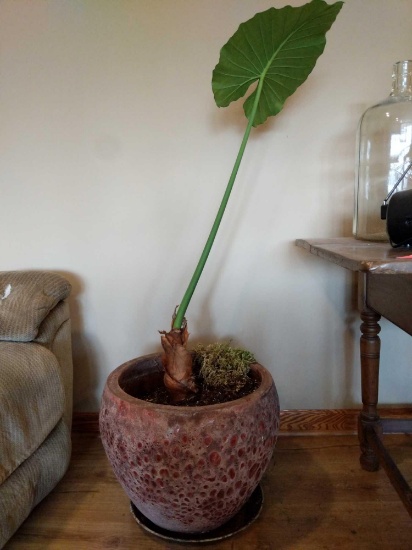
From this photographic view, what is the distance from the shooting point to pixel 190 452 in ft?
2.51

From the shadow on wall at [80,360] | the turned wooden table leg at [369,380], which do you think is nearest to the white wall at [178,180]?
the shadow on wall at [80,360]

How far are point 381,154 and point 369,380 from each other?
0.65 m

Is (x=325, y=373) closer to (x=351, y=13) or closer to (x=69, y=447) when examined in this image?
(x=69, y=447)

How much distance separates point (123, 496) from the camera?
108cm

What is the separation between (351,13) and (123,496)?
155 centimetres

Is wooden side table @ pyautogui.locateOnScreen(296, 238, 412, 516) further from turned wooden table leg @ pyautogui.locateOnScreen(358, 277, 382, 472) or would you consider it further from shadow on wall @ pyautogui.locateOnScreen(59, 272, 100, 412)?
shadow on wall @ pyautogui.locateOnScreen(59, 272, 100, 412)

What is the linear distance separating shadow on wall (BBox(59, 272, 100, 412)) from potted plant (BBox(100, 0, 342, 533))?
401mm

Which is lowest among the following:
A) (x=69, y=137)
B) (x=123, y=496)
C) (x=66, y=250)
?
(x=123, y=496)

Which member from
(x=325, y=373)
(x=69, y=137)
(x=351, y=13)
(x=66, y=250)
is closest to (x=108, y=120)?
(x=69, y=137)

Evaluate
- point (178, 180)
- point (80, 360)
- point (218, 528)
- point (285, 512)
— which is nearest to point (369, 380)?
point (285, 512)

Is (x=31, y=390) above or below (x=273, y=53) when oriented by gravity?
below

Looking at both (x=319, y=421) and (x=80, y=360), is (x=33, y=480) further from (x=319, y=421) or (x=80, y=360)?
(x=319, y=421)

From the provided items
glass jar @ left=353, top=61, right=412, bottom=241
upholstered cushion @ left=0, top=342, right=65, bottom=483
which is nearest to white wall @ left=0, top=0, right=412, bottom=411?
glass jar @ left=353, top=61, right=412, bottom=241

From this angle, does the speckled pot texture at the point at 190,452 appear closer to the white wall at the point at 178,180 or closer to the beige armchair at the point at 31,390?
the beige armchair at the point at 31,390
